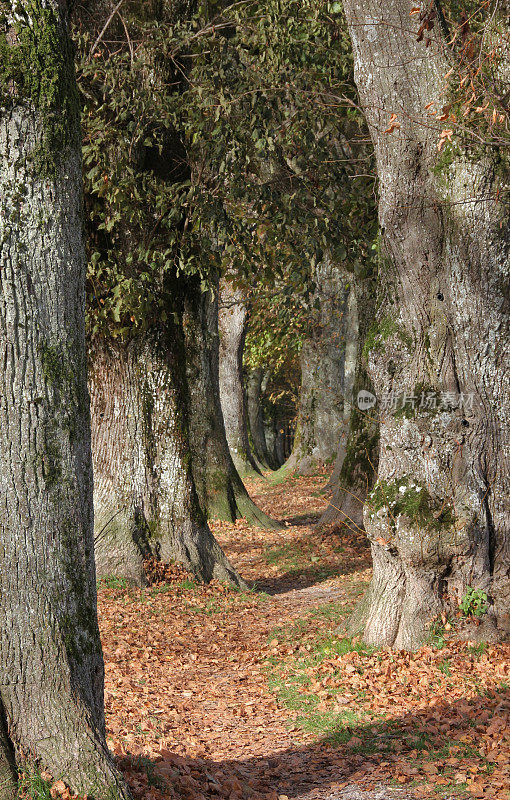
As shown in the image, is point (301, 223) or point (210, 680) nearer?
point (210, 680)

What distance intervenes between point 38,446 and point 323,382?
19278 mm

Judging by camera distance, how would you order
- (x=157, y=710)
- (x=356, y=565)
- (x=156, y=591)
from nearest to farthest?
(x=157, y=710)
(x=156, y=591)
(x=356, y=565)

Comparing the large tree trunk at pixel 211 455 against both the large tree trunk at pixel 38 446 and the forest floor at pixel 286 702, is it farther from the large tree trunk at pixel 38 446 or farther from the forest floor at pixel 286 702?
the large tree trunk at pixel 38 446

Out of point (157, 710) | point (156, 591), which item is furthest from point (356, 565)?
point (157, 710)

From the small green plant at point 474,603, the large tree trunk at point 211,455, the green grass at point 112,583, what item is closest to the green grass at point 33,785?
the small green plant at point 474,603

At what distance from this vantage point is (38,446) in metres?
3.73

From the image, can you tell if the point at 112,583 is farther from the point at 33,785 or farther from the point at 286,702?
the point at 33,785

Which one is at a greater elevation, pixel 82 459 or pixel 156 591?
pixel 82 459

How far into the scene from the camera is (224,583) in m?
10.3

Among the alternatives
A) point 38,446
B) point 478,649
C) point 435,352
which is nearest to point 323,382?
point 435,352

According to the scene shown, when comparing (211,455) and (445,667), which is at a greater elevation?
(211,455)

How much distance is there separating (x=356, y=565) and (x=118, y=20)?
8.26m

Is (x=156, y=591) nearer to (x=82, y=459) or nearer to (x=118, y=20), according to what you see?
(x=82, y=459)

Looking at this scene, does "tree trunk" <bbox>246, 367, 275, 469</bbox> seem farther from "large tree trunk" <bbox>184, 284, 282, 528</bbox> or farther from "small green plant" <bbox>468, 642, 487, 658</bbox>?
"small green plant" <bbox>468, 642, 487, 658</bbox>
